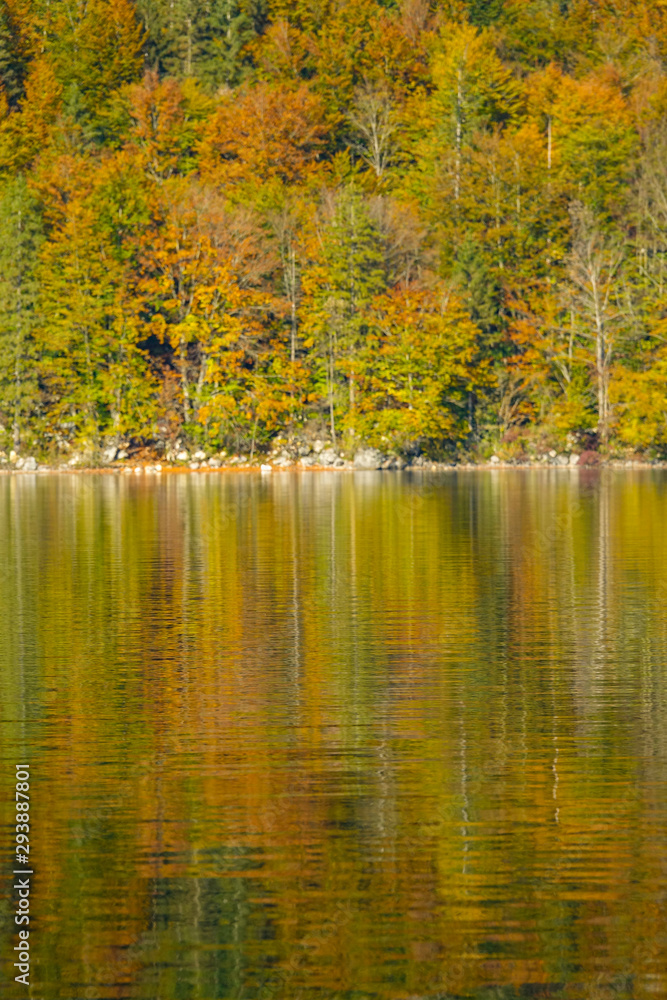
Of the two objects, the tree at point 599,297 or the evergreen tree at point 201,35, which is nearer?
the tree at point 599,297

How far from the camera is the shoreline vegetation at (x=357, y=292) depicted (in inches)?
3265

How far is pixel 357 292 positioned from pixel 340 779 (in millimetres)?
→ 73722

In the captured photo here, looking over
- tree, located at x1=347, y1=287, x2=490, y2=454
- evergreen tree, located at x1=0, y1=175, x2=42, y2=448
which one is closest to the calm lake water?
tree, located at x1=347, y1=287, x2=490, y2=454

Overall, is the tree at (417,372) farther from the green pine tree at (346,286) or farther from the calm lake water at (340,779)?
the calm lake water at (340,779)

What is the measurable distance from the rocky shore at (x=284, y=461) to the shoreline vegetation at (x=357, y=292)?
0.62ft

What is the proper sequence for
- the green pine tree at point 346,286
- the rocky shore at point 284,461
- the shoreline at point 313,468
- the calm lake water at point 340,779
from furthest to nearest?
the green pine tree at point 346,286, the rocky shore at point 284,461, the shoreline at point 313,468, the calm lake water at point 340,779

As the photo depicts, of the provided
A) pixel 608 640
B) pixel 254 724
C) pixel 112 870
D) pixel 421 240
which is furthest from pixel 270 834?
pixel 421 240

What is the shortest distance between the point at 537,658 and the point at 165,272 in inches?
2757

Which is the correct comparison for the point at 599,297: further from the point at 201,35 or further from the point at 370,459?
the point at 201,35

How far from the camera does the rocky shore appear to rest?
271 ft

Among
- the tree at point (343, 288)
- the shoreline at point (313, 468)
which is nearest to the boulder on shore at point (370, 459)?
the shoreline at point (313, 468)

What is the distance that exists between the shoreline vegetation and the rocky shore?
0.19 metres

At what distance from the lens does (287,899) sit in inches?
368

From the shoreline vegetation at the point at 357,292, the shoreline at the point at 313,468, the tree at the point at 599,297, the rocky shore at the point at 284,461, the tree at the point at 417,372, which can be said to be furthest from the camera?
the shoreline vegetation at the point at 357,292
